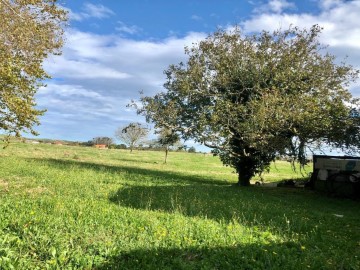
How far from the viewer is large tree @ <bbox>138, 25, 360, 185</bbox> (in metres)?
23.6

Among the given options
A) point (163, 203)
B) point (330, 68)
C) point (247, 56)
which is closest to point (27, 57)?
point (163, 203)

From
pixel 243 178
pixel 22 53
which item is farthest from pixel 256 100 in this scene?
pixel 22 53

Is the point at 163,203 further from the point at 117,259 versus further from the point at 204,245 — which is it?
the point at 117,259

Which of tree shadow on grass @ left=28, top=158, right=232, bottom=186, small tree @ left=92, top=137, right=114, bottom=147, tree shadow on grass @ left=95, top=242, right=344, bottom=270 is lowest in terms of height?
tree shadow on grass @ left=95, top=242, right=344, bottom=270

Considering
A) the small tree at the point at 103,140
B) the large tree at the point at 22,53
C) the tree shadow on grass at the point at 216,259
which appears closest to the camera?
the tree shadow on grass at the point at 216,259

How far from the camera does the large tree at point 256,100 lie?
2359 centimetres

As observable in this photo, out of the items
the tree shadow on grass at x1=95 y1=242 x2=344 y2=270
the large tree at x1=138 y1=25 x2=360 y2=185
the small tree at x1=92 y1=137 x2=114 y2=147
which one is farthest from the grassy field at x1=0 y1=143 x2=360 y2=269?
the small tree at x1=92 y1=137 x2=114 y2=147

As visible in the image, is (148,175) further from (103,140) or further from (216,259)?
(103,140)

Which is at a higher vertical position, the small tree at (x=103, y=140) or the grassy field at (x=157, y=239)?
the small tree at (x=103, y=140)

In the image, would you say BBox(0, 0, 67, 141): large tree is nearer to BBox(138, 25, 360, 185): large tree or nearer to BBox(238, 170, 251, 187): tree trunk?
BBox(138, 25, 360, 185): large tree

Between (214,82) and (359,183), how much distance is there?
→ 12204mm

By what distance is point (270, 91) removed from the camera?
2486cm

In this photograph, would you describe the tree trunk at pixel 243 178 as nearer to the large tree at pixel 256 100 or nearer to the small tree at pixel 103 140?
the large tree at pixel 256 100

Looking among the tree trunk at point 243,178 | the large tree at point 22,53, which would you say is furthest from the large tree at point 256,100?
the large tree at point 22,53
